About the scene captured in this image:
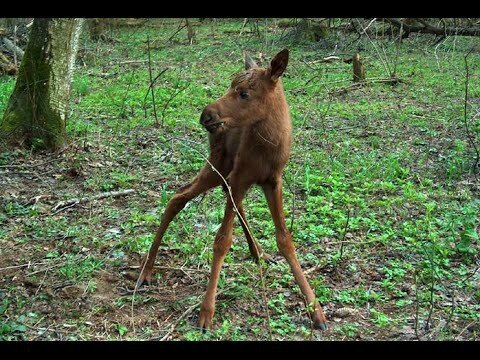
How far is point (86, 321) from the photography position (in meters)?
4.35

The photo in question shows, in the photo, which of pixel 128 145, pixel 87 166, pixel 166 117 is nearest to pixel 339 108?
pixel 166 117

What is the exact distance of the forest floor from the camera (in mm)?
→ 4418

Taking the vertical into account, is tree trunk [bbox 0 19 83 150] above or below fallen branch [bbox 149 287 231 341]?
above

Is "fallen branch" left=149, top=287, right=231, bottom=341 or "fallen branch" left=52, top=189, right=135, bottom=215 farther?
"fallen branch" left=52, top=189, right=135, bottom=215

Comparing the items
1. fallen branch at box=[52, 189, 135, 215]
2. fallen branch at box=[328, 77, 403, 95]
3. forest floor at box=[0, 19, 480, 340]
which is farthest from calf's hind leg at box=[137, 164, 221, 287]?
fallen branch at box=[328, 77, 403, 95]

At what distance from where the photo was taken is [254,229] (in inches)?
239

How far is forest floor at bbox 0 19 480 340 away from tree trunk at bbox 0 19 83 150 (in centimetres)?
29

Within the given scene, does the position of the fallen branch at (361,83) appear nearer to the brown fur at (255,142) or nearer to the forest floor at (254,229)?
the forest floor at (254,229)

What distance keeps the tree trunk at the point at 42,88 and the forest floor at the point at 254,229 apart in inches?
11.2

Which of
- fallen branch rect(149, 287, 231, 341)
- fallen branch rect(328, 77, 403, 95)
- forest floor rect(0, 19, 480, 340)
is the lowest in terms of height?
fallen branch rect(149, 287, 231, 341)

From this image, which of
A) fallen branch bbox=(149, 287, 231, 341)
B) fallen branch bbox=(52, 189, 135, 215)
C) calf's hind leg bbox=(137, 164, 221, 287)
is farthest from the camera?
fallen branch bbox=(52, 189, 135, 215)

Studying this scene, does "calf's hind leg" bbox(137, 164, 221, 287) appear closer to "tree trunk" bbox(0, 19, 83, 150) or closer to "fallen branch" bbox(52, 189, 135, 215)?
"fallen branch" bbox(52, 189, 135, 215)
